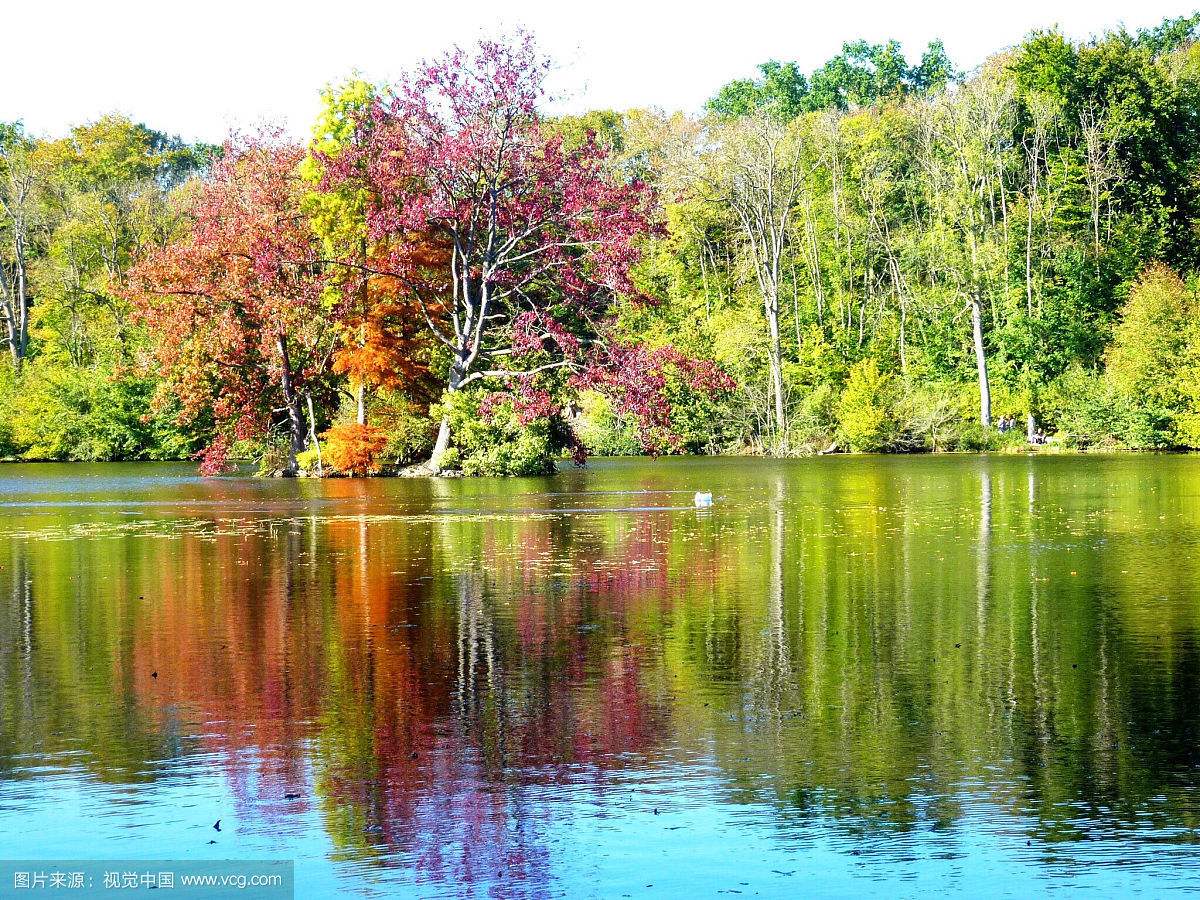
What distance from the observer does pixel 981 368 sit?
6956cm

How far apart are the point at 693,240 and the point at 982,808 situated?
75264mm

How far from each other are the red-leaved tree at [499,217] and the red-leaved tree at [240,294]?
2.32 metres

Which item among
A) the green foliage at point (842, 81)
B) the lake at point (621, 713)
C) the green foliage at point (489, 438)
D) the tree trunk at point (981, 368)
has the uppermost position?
the green foliage at point (842, 81)

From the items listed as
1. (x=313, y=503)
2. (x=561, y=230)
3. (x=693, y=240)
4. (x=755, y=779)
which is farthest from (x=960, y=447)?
(x=755, y=779)

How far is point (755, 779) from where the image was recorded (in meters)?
8.25

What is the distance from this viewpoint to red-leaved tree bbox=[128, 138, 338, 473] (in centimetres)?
4759

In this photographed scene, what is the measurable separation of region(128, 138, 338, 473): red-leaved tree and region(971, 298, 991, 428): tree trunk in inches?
1280

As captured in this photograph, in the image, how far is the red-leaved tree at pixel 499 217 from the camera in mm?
44500

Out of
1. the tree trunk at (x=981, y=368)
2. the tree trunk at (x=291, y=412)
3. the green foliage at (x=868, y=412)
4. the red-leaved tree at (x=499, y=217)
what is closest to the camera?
the red-leaved tree at (x=499, y=217)

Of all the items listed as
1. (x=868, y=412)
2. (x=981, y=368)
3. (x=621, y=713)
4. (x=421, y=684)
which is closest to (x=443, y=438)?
(x=868, y=412)

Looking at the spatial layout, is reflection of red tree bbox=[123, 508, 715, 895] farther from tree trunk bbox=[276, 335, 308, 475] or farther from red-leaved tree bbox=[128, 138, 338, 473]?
tree trunk bbox=[276, 335, 308, 475]

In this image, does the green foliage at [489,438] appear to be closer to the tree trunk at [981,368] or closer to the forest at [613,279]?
the forest at [613,279]

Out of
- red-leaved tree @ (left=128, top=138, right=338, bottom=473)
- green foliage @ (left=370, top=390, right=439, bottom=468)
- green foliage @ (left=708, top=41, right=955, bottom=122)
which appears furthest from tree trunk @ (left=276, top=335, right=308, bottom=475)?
green foliage @ (left=708, top=41, right=955, bottom=122)

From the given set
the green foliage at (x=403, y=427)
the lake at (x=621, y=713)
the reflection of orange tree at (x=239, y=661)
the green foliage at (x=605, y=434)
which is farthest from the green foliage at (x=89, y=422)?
the reflection of orange tree at (x=239, y=661)
